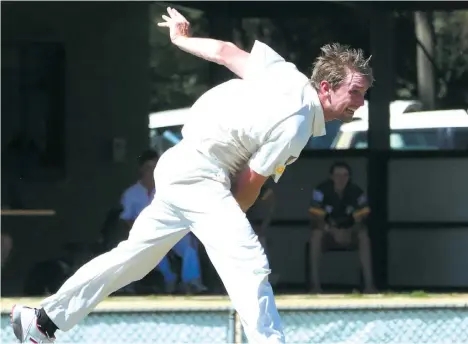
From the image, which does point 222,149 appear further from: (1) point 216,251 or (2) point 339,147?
(2) point 339,147

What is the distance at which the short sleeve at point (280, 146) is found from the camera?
4930mm

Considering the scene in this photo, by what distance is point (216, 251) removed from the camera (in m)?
5.11

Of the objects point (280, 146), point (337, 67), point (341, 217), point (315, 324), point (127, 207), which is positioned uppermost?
point (337, 67)

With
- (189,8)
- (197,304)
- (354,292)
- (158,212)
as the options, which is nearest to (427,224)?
(354,292)

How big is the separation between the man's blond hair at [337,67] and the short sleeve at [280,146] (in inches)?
10.3

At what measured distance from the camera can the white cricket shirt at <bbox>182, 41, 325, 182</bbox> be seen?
4.95 meters

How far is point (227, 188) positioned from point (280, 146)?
0.37 m

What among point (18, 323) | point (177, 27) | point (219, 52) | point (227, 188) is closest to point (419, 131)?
point (177, 27)

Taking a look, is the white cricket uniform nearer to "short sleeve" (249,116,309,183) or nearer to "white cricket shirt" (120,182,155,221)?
"short sleeve" (249,116,309,183)

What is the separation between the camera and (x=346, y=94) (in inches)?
200

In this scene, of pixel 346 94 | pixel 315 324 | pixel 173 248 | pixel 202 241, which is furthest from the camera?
pixel 173 248

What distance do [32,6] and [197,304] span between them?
397 centimetres

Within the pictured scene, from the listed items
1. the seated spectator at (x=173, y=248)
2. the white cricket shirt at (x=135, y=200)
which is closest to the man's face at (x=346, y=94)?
the seated spectator at (x=173, y=248)

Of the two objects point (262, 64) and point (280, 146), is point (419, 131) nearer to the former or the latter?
point (262, 64)
